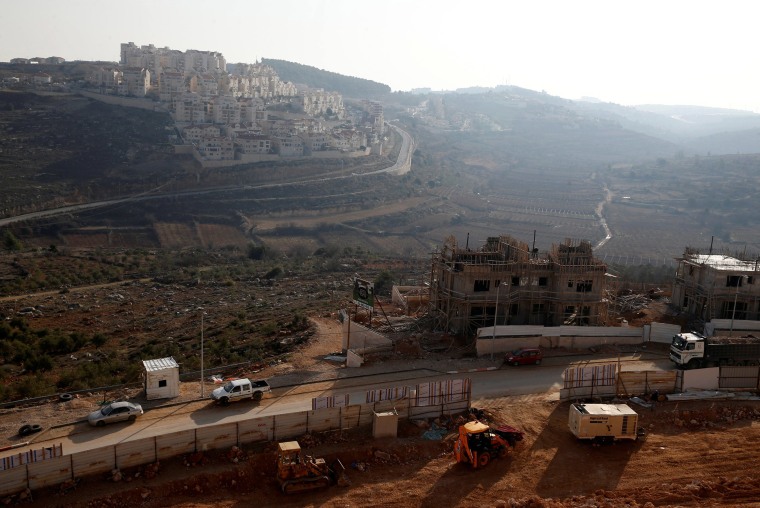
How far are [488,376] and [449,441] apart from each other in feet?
15.9

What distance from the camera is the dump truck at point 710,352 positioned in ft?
72.4

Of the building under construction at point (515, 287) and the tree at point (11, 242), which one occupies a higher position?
the building under construction at point (515, 287)

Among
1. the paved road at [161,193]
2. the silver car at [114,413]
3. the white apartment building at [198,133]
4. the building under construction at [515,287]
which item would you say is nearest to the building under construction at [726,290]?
the building under construction at [515,287]

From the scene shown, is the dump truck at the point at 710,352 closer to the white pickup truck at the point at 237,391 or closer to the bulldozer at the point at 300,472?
the bulldozer at the point at 300,472

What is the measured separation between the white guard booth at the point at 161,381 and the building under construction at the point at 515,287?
1060cm

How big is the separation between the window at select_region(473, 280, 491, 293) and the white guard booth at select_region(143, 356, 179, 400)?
38.4 ft

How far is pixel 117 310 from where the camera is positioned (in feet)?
114

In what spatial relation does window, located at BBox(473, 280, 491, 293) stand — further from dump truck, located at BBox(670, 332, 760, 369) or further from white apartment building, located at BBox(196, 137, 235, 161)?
white apartment building, located at BBox(196, 137, 235, 161)

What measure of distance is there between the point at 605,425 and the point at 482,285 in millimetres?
9670

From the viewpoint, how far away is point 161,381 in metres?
18.9

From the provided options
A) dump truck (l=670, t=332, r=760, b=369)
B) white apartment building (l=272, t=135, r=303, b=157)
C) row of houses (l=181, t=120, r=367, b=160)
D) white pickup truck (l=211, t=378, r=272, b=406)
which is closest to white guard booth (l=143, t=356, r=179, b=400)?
white pickup truck (l=211, t=378, r=272, b=406)

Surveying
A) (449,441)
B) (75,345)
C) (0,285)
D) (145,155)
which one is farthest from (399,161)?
(449,441)

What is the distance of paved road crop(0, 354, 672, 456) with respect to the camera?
16609mm

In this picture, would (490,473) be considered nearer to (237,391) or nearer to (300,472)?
(300,472)
